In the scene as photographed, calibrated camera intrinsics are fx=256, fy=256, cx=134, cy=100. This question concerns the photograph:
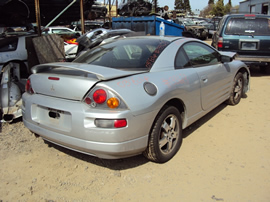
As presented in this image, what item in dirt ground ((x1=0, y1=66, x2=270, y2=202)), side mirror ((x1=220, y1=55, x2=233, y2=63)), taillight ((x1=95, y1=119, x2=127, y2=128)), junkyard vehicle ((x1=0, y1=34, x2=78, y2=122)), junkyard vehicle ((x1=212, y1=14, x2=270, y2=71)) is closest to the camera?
taillight ((x1=95, y1=119, x2=127, y2=128))

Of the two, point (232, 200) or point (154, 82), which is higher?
point (154, 82)

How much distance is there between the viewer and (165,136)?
311 centimetres

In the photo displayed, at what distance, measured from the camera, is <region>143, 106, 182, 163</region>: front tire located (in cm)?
289

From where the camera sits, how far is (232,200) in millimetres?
2494

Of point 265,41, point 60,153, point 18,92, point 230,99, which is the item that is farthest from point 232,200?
point 265,41

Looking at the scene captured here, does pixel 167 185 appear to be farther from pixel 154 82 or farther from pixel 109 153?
pixel 154 82

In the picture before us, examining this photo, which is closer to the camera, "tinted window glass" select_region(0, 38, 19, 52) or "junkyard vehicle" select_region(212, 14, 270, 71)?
"tinted window glass" select_region(0, 38, 19, 52)

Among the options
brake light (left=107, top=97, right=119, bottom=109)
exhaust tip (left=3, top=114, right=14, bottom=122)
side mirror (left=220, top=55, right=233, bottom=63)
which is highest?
side mirror (left=220, top=55, right=233, bottom=63)

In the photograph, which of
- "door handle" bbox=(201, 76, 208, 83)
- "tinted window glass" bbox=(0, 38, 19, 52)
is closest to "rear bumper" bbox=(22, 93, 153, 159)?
"door handle" bbox=(201, 76, 208, 83)

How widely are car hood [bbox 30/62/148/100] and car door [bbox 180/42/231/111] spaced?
1.23 metres

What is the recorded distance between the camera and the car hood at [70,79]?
2631 mm

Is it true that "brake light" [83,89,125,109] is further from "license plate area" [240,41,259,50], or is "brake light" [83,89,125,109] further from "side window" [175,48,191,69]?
"license plate area" [240,41,259,50]

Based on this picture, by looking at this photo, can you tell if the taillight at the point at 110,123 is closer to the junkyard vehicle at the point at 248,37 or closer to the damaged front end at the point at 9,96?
the damaged front end at the point at 9,96

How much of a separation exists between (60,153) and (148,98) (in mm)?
1538
